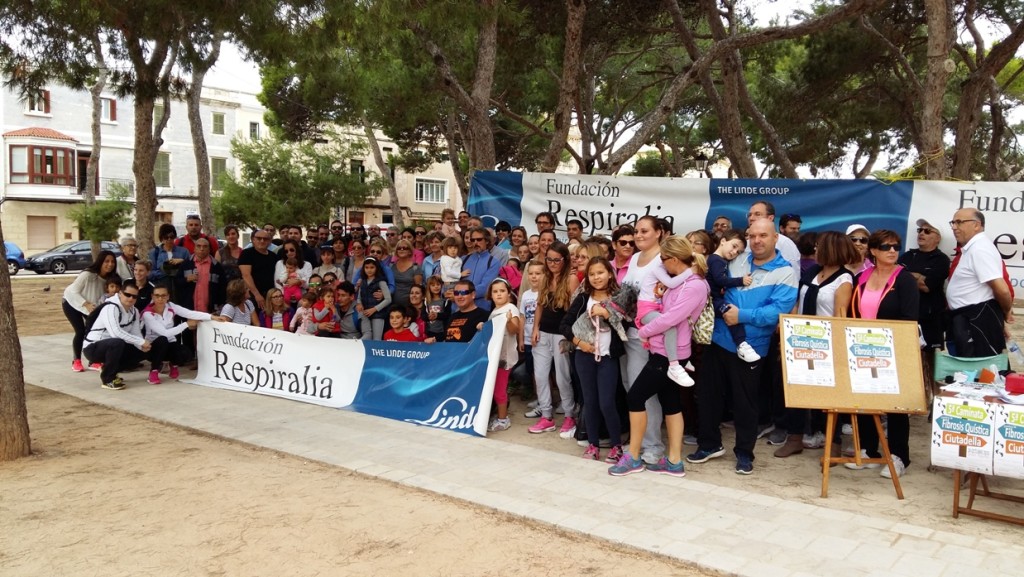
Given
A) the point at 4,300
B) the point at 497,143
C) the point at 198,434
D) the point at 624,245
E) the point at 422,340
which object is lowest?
the point at 198,434

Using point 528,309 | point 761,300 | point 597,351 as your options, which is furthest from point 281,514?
point 761,300

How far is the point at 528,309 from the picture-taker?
7055 millimetres

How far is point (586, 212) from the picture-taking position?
29.3ft

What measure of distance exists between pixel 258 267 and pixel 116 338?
6.10 feet

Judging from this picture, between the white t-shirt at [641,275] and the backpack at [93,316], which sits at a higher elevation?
the white t-shirt at [641,275]

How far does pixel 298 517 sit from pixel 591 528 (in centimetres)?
186

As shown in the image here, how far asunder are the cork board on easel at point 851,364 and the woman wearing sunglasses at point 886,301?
326mm

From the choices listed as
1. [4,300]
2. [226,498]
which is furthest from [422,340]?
[4,300]

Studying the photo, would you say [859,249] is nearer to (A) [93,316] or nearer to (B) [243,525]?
(B) [243,525]

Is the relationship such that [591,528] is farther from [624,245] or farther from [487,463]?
[624,245]

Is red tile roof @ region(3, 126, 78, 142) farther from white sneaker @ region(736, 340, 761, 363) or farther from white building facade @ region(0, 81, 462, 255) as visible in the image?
white sneaker @ region(736, 340, 761, 363)

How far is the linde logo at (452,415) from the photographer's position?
22.3ft

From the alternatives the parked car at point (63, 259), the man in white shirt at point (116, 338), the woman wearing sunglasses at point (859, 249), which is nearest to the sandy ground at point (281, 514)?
the woman wearing sunglasses at point (859, 249)

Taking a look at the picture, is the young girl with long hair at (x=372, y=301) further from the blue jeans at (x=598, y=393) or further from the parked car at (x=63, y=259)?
the parked car at (x=63, y=259)
